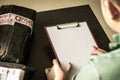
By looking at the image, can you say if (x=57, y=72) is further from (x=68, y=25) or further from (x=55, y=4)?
(x=55, y=4)

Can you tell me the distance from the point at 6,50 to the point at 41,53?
16 cm

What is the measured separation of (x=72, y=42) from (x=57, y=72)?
171 millimetres

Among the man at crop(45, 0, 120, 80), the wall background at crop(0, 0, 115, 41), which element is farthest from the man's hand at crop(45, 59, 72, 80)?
the wall background at crop(0, 0, 115, 41)

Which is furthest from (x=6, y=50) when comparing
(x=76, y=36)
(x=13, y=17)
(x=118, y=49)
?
(x=118, y=49)

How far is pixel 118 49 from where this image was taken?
66 centimetres

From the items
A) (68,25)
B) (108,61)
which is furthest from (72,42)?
(108,61)

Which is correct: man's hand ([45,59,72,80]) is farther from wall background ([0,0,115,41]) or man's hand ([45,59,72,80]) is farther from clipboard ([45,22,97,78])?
wall background ([0,0,115,41])

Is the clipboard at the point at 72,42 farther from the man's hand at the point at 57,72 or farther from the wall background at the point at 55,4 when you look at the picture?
the wall background at the point at 55,4

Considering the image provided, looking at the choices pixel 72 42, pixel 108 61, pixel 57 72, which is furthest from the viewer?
pixel 72 42

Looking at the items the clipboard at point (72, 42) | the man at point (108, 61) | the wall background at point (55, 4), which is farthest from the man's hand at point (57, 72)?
the wall background at point (55, 4)

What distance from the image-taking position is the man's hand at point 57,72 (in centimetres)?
89

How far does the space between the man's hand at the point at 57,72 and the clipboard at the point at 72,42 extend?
22mm

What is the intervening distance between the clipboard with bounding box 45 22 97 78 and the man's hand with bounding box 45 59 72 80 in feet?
0.07

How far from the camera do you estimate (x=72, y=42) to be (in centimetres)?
102
